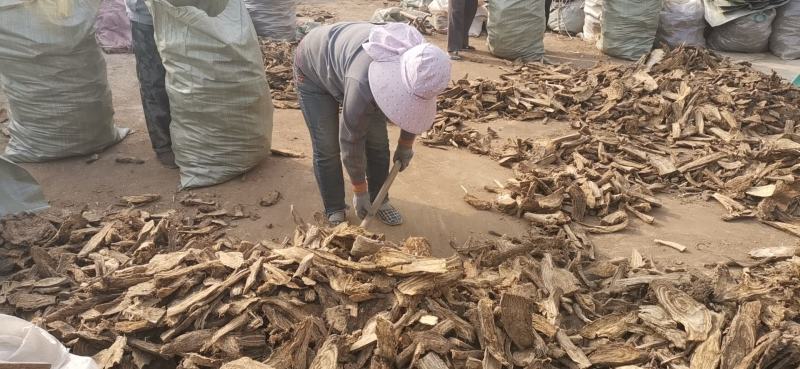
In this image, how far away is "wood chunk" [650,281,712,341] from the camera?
264 cm

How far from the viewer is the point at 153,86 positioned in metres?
4.38

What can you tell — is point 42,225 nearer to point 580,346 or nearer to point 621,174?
point 580,346

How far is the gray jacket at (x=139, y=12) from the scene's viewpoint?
4184 mm

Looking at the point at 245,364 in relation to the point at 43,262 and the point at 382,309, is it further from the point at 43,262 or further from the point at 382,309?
the point at 43,262

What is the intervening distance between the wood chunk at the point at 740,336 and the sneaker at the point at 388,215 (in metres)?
2.00

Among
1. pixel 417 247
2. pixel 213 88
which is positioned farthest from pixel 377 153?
pixel 213 88

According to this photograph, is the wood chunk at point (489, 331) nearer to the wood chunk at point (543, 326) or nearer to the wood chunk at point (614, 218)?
the wood chunk at point (543, 326)

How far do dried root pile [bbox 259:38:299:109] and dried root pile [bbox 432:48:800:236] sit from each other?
155cm

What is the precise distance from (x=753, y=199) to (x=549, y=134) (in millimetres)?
1798

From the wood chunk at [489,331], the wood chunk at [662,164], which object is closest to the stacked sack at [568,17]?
the wood chunk at [662,164]

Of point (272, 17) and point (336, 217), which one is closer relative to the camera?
point (336, 217)

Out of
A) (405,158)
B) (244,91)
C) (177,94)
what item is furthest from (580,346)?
(177,94)

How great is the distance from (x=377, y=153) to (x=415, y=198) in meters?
0.66

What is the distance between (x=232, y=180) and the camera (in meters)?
4.46
